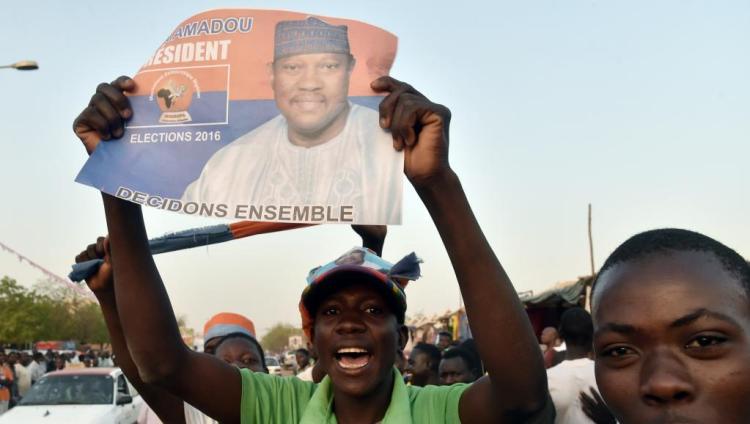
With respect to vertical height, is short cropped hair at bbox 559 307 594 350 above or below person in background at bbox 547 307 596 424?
above

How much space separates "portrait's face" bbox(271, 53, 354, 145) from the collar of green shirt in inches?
29.3

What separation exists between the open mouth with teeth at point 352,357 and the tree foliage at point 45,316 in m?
49.9

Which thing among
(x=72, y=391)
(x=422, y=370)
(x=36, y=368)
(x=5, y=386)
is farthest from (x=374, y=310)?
(x=36, y=368)

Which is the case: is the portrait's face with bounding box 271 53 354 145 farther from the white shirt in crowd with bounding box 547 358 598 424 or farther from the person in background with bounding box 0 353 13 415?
the person in background with bounding box 0 353 13 415

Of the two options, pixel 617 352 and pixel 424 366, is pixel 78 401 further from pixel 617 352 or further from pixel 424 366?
pixel 617 352

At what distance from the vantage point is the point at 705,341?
4.64ft

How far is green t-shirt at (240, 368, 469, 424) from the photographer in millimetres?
2193

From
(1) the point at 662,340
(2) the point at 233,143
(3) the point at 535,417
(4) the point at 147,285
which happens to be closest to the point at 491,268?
(3) the point at 535,417

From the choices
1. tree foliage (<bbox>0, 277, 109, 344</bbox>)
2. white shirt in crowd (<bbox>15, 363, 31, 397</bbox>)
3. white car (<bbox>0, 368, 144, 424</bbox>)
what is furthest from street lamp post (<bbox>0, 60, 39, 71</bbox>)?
tree foliage (<bbox>0, 277, 109, 344</bbox>)

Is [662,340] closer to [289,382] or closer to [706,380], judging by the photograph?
Answer: [706,380]

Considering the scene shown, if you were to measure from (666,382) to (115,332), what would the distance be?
211cm

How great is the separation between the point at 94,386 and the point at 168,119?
29.7 ft

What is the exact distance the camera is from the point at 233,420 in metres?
2.31

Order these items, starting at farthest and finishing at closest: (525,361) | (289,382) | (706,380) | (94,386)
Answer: (94,386) < (289,382) < (525,361) < (706,380)
